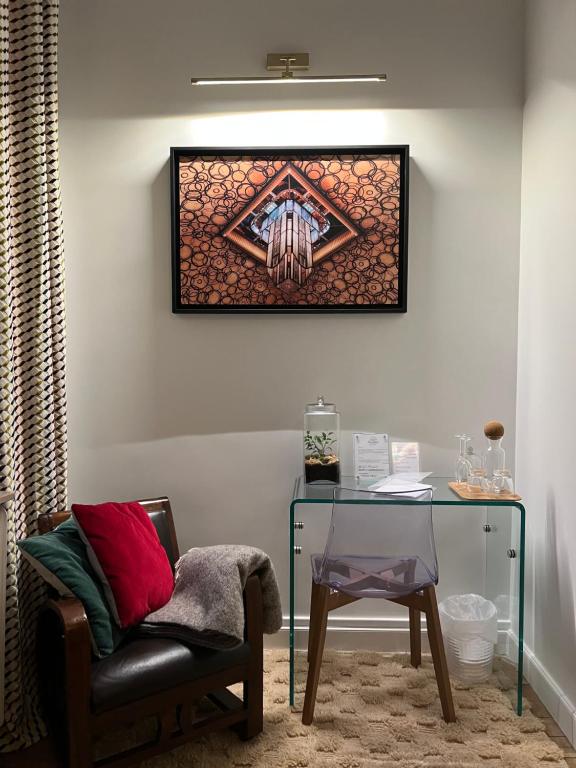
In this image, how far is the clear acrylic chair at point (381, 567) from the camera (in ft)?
7.91

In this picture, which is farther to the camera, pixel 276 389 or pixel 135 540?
pixel 276 389

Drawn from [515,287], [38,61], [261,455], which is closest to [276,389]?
[261,455]

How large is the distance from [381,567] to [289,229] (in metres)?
1.37

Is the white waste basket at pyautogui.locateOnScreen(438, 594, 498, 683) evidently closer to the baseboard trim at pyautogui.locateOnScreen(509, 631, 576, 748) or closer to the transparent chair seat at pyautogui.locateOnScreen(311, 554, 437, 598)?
the baseboard trim at pyautogui.locateOnScreen(509, 631, 576, 748)

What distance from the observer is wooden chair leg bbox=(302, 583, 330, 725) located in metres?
2.41

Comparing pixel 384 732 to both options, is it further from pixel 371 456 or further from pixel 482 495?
pixel 371 456

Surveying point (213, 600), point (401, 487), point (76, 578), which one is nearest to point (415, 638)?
point (401, 487)

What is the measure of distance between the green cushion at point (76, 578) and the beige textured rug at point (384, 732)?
1.49 feet

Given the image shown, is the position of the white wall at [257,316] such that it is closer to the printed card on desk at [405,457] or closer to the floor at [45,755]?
the printed card on desk at [405,457]

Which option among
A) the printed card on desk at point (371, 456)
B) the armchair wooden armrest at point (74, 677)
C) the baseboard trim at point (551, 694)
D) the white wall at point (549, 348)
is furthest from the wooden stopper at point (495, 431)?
the armchair wooden armrest at point (74, 677)

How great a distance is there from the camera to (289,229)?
9.41ft

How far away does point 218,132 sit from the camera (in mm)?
2877

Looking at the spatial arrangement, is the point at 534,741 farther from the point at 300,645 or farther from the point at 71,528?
the point at 71,528

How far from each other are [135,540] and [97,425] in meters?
0.77
